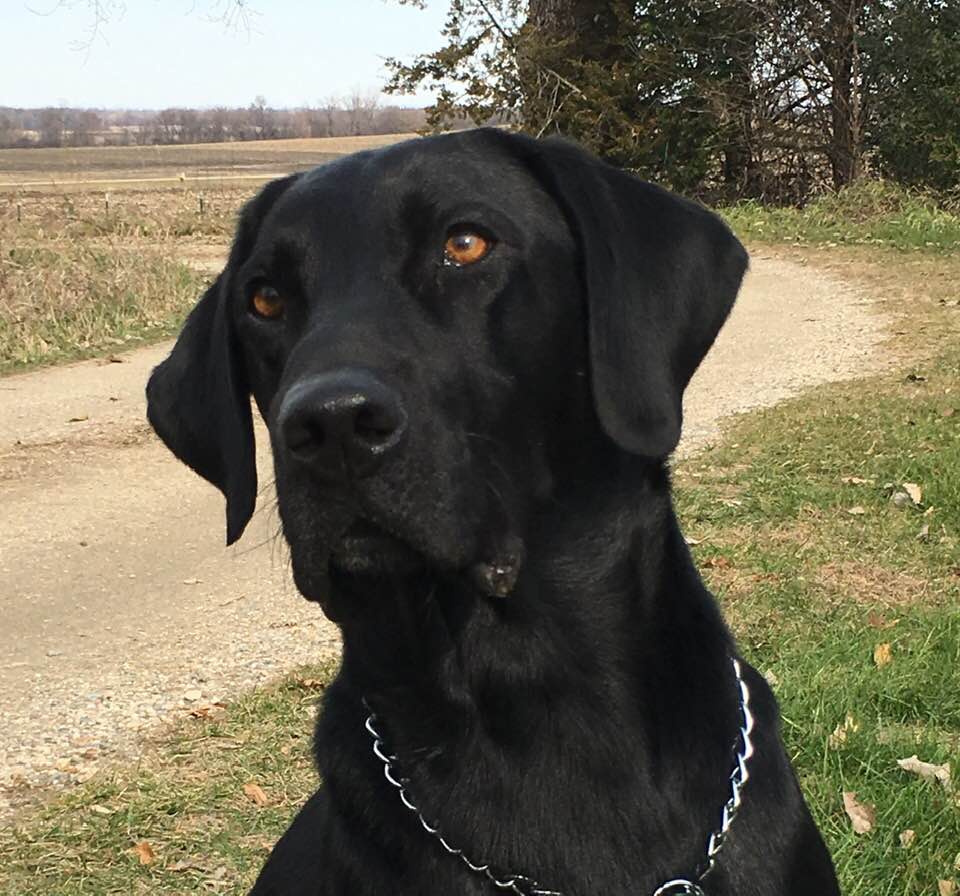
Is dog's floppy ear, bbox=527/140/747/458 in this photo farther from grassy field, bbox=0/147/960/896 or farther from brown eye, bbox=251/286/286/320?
grassy field, bbox=0/147/960/896

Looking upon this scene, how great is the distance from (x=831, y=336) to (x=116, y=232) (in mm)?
11177

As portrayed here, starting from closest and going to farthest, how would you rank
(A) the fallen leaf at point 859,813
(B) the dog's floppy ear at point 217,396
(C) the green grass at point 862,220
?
1. (B) the dog's floppy ear at point 217,396
2. (A) the fallen leaf at point 859,813
3. (C) the green grass at point 862,220

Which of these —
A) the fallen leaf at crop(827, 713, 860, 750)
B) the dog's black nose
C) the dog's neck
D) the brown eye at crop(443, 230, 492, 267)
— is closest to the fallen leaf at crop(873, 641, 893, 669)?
the fallen leaf at crop(827, 713, 860, 750)

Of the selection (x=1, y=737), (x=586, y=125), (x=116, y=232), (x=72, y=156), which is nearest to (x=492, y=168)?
(x=1, y=737)

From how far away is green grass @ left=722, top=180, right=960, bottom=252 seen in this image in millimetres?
17109

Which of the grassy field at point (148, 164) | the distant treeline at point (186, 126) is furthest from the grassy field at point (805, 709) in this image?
the distant treeline at point (186, 126)

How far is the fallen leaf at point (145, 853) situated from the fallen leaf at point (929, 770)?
224cm

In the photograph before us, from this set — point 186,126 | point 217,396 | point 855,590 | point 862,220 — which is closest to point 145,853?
point 217,396

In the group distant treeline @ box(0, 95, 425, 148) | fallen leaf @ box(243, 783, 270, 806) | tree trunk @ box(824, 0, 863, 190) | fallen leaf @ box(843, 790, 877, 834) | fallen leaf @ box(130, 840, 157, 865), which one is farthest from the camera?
distant treeline @ box(0, 95, 425, 148)

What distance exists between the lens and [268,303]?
2.63 metres

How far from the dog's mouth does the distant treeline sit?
196ft

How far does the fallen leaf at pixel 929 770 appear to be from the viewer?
3.65 meters

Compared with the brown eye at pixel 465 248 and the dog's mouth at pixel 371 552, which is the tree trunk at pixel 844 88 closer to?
the brown eye at pixel 465 248

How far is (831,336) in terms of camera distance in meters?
11.6
